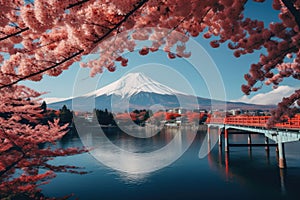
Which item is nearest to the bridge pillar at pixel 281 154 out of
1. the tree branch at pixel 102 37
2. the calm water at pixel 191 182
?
the calm water at pixel 191 182

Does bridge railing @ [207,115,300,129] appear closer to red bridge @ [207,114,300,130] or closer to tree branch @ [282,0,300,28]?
red bridge @ [207,114,300,130]

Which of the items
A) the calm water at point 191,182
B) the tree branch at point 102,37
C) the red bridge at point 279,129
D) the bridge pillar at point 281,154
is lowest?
the calm water at point 191,182

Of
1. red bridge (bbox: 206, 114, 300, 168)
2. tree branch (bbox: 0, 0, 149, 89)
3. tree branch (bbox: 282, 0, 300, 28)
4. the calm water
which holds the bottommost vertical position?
the calm water

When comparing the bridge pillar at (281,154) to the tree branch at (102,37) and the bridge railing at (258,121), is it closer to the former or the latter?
the bridge railing at (258,121)

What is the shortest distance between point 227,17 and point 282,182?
45.6 feet

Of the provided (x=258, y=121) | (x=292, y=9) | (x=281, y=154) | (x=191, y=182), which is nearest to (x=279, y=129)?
(x=281, y=154)

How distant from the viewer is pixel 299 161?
1844 cm

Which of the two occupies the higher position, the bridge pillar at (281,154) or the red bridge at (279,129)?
the red bridge at (279,129)

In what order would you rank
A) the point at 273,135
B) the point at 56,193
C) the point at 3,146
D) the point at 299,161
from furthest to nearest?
the point at 299,161, the point at 273,135, the point at 56,193, the point at 3,146

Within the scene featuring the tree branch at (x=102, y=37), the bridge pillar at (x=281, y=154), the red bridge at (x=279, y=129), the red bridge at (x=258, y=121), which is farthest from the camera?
the bridge pillar at (x=281, y=154)

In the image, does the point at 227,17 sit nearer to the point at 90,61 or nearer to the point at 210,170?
the point at 90,61

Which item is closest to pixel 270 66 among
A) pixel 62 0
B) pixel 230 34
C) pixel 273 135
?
pixel 230 34

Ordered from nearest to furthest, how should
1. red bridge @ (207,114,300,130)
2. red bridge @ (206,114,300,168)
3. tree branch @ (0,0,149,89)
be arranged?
1. tree branch @ (0,0,149,89)
2. red bridge @ (207,114,300,130)
3. red bridge @ (206,114,300,168)

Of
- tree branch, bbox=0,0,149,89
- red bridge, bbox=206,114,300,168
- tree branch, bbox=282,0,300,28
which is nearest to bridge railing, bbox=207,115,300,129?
red bridge, bbox=206,114,300,168
